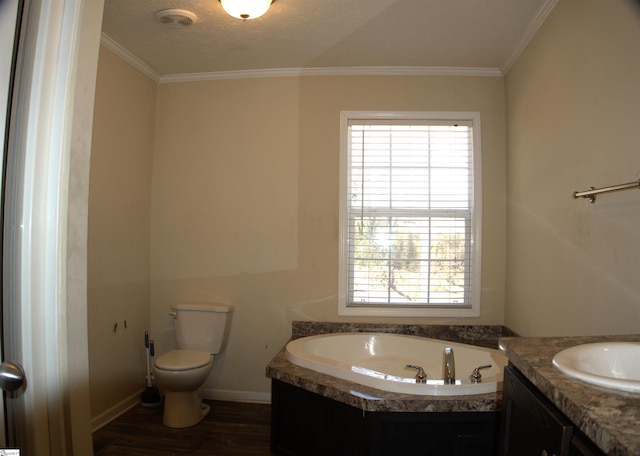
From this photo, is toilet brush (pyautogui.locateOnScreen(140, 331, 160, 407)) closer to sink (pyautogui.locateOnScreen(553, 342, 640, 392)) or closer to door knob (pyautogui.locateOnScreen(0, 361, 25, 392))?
door knob (pyautogui.locateOnScreen(0, 361, 25, 392))

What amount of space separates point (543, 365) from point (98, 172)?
2.61 m

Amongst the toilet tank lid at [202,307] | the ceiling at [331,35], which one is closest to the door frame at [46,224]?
the ceiling at [331,35]

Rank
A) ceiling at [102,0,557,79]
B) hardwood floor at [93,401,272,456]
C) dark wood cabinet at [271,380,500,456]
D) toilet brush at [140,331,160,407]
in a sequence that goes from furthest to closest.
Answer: toilet brush at [140,331,160,407]
hardwood floor at [93,401,272,456]
ceiling at [102,0,557,79]
dark wood cabinet at [271,380,500,456]

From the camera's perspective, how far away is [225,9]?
2121mm

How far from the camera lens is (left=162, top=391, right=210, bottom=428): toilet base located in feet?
8.57

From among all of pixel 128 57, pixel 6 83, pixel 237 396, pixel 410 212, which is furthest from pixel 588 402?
pixel 128 57

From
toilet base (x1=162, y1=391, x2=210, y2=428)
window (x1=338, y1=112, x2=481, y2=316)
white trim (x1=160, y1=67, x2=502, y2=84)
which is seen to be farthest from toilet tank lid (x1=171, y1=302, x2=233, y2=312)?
white trim (x1=160, y1=67, x2=502, y2=84)

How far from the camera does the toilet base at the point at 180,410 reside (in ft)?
8.57

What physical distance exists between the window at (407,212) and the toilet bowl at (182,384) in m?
1.06

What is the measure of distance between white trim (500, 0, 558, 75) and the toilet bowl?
2856 mm

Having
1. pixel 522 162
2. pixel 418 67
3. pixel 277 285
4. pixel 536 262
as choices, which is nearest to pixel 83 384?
pixel 277 285

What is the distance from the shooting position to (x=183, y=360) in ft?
8.67

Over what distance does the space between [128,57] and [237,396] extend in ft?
8.44

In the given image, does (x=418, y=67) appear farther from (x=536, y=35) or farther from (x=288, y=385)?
(x=288, y=385)
